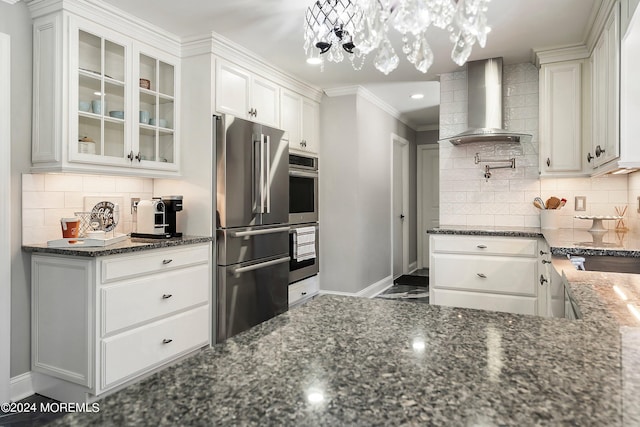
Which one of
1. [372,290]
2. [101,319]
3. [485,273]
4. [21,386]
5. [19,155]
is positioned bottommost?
[21,386]

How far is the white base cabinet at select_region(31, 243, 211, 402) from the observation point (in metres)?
2.24

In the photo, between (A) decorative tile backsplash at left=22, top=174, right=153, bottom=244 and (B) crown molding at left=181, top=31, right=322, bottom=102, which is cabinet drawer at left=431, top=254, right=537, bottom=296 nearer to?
(B) crown molding at left=181, top=31, right=322, bottom=102

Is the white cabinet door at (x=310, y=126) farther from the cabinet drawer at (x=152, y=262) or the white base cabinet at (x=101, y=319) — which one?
the white base cabinet at (x=101, y=319)

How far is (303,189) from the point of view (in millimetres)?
4199

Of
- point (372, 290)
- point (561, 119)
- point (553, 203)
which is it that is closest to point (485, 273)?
point (553, 203)

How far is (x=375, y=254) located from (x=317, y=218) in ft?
3.22

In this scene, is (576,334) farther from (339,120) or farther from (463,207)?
(339,120)

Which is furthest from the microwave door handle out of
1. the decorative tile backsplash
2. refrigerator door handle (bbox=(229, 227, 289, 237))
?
the decorative tile backsplash

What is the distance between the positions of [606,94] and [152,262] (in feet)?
9.85

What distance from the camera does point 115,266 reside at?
2.31 meters

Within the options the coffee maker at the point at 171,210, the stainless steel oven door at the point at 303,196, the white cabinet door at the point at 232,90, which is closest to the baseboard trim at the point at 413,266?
the stainless steel oven door at the point at 303,196

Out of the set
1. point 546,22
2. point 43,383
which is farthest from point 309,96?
point 43,383

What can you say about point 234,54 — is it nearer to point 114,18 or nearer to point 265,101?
point 265,101

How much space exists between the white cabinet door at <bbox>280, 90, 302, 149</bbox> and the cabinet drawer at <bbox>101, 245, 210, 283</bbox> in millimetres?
1451
